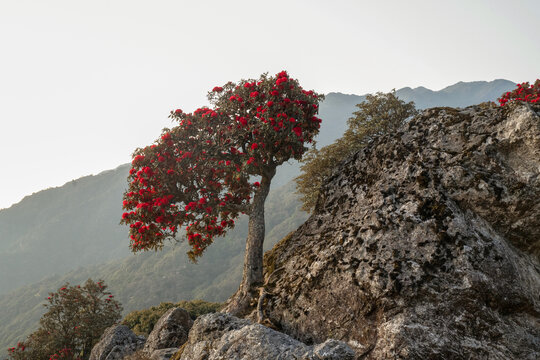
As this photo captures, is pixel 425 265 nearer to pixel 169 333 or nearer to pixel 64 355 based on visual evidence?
pixel 169 333

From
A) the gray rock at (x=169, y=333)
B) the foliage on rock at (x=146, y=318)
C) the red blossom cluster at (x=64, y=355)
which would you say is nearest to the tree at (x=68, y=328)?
the red blossom cluster at (x=64, y=355)

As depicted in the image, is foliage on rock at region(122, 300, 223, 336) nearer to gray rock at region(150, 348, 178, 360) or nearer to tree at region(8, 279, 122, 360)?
tree at region(8, 279, 122, 360)

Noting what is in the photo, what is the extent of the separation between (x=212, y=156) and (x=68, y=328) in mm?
18462

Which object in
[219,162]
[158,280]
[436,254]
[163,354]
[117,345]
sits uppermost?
[219,162]

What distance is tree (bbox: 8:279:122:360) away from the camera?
712 inches

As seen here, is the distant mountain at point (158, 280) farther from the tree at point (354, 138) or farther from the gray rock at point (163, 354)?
the gray rock at point (163, 354)

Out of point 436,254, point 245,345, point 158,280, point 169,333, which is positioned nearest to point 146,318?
point 169,333

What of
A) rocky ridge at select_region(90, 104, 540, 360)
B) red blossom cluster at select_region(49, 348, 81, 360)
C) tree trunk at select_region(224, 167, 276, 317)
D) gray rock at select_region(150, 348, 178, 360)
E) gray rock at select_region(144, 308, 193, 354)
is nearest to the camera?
rocky ridge at select_region(90, 104, 540, 360)

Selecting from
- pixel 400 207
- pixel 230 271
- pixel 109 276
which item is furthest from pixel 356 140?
pixel 109 276

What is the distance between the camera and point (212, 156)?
34.3ft

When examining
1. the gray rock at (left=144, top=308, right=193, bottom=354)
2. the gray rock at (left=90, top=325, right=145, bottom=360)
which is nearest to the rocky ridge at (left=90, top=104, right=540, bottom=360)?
the gray rock at (left=144, top=308, right=193, bottom=354)

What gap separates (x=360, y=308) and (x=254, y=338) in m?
2.63

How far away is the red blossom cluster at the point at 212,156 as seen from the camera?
9.84 metres

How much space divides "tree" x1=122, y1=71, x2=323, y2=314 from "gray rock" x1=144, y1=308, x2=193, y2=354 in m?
3.33
